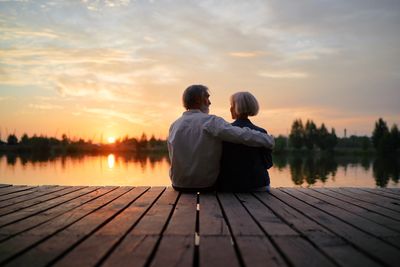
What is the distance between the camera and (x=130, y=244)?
1954 mm

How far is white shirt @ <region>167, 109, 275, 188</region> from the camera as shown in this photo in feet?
13.1

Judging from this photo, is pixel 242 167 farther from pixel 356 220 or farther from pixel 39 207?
pixel 39 207

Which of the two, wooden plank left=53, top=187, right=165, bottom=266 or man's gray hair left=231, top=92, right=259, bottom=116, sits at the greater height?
man's gray hair left=231, top=92, right=259, bottom=116

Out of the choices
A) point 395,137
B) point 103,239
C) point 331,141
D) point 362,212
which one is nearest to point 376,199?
point 362,212

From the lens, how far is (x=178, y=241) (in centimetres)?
201

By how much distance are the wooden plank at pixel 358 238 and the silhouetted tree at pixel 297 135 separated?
89.9 m

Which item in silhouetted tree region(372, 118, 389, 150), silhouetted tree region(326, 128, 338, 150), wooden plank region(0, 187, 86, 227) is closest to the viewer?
wooden plank region(0, 187, 86, 227)

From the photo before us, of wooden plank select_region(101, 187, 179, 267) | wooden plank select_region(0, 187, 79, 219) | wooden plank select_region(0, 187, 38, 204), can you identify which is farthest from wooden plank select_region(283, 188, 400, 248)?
wooden plank select_region(0, 187, 38, 204)

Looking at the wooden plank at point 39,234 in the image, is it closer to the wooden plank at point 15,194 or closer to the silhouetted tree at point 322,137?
the wooden plank at point 15,194

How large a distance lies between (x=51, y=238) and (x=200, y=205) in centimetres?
144

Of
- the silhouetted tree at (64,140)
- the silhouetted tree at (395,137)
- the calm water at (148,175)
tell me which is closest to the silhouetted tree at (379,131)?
the silhouetted tree at (395,137)

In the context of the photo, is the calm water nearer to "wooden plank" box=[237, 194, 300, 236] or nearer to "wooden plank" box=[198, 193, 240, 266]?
"wooden plank" box=[237, 194, 300, 236]

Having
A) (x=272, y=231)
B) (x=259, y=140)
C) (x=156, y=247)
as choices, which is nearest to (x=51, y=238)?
(x=156, y=247)

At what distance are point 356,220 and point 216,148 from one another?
1814mm
